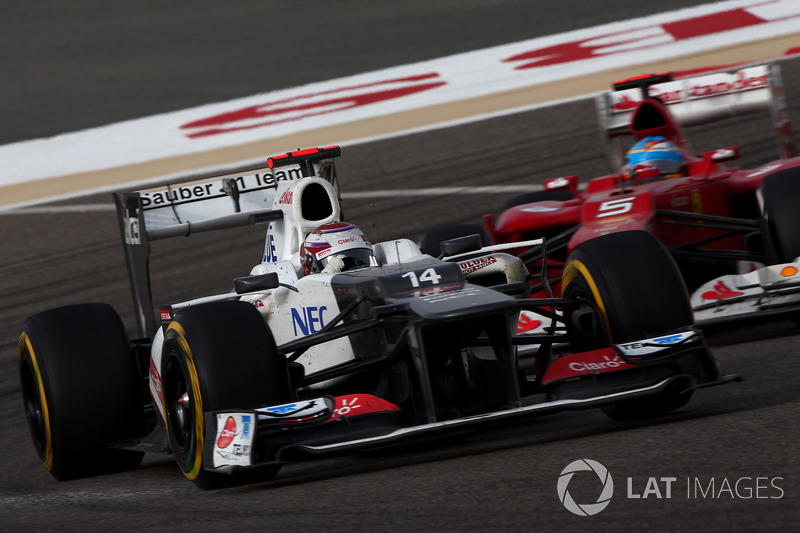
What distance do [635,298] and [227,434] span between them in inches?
79.7

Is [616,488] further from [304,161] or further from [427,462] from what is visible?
[304,161]

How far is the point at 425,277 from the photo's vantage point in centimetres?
Result: 610

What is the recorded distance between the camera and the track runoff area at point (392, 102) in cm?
1656

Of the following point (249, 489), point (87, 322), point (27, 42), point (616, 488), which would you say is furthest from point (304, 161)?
point (27, 42)

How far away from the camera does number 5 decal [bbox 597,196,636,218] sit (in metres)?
8.67

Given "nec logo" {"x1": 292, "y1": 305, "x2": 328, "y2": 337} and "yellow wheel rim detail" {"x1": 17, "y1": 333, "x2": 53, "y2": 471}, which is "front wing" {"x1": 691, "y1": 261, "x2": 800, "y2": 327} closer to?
"nec logo" {"x1": 292, "y1": 305, "x2": 328, "y2": 337}

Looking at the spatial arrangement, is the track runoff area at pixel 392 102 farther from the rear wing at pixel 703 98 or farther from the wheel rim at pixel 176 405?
the wheel rim at pixel 176 405

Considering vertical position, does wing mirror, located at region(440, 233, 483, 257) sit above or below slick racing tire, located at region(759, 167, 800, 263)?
above

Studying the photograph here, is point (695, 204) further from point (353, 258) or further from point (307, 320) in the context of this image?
point (307, 320)

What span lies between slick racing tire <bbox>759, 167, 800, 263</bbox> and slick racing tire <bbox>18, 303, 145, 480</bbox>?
13.1 feet

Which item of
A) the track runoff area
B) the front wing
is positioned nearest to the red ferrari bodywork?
the front wing

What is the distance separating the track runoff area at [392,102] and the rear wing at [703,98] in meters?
6.12

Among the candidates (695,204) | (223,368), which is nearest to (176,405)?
(223,368)

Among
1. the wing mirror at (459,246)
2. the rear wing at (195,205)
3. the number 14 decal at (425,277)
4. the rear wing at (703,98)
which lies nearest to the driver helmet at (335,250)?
the wing mirror at (459,246)
